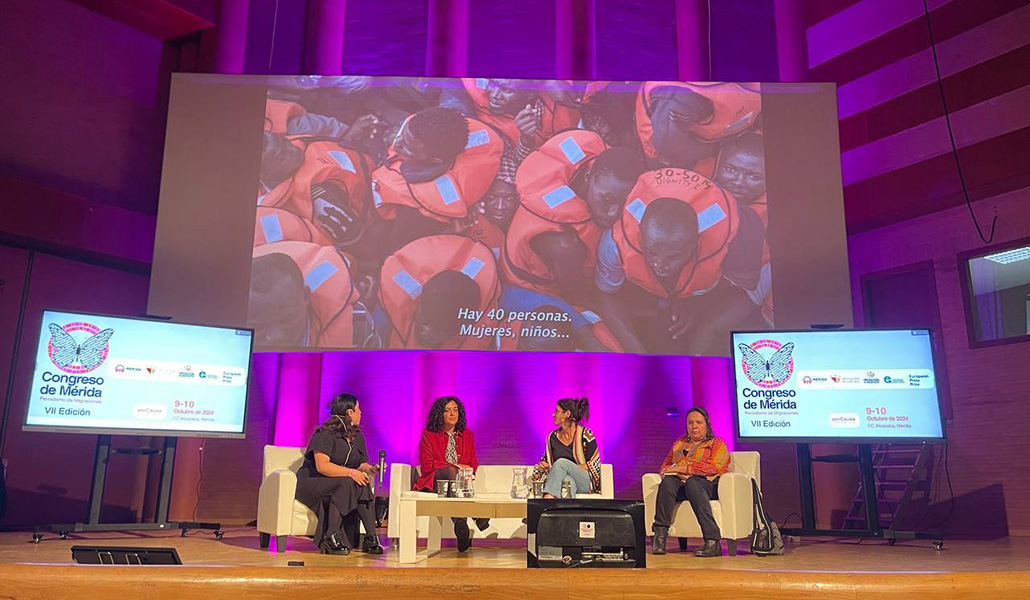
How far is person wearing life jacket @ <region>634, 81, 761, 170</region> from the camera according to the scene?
19.1 ft

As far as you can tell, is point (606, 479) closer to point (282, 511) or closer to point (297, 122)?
point (282, 511)

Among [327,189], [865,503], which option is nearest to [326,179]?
[327,189]

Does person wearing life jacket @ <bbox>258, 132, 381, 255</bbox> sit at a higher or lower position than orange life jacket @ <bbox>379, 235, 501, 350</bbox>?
higher

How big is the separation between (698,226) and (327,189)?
274cm

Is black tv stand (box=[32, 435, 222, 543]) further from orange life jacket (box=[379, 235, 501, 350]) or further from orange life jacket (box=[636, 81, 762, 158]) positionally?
orange life jacket (box=[636, 81, 762, 158])

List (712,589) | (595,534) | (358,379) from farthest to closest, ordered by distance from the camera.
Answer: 1. (358,379)
2. (595,534)
3. (712,589)

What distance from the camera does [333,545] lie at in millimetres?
4238

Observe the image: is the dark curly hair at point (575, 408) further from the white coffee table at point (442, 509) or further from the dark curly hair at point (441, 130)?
the dark curly hair at point (441, 130)

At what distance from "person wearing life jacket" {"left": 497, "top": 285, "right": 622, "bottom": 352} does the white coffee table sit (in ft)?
5.39

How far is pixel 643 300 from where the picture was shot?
18.4 ft

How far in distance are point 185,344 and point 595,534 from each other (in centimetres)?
376

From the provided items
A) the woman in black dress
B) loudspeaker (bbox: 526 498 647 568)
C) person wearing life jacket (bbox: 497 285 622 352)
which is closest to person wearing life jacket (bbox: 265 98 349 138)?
person wearing life jacket (bbox: 497 285 622 352)

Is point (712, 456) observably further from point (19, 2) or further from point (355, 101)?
point (19, 2)

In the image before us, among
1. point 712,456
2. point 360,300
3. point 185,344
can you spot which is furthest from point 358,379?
point 712,456
